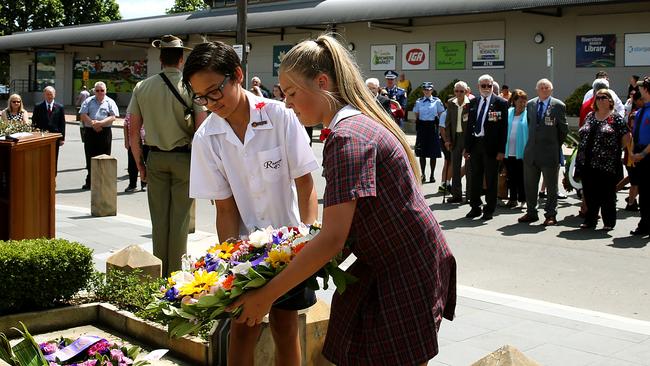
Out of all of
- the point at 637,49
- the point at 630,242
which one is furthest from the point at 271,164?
the point at 637,49

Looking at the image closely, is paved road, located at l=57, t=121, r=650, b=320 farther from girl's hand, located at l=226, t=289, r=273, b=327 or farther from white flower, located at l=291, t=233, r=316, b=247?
girl's hand, located at l=226, t=289, r=273, b=327

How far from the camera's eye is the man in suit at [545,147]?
11.8 metres

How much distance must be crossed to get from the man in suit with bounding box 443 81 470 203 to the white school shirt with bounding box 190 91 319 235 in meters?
9.87

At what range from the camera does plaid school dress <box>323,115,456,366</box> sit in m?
2.88

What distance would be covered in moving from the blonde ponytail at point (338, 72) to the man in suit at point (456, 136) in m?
10.8

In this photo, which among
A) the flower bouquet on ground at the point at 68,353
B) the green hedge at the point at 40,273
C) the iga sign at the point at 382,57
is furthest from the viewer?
the iga sign at the point at 382,57

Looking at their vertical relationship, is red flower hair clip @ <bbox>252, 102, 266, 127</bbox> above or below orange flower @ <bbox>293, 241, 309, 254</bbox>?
above

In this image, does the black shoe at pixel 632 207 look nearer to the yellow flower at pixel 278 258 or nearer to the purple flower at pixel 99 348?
the purple flower at pixel 99 348

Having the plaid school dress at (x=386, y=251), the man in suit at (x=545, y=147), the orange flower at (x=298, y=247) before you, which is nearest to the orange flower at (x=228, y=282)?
the orange flower at (x=298, y=247)

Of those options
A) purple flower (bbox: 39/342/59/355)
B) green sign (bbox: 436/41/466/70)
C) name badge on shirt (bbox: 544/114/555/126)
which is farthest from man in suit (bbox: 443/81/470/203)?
green sign (bbox: 436/41/466/70)

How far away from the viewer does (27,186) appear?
738 centimetres

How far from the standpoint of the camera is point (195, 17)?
42.8m

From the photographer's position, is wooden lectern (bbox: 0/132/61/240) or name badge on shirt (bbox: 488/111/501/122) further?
name badge on shirt (bbox: 488/111/501/122)

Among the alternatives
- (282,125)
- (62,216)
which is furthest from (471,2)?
(282,125)
